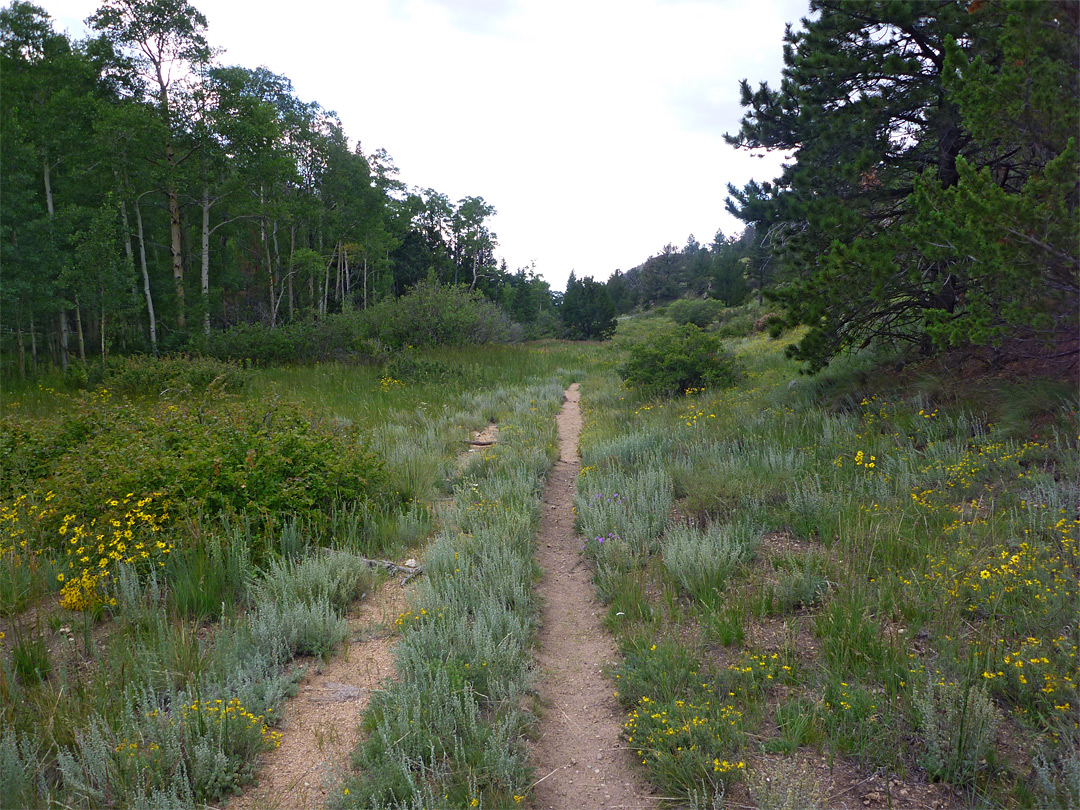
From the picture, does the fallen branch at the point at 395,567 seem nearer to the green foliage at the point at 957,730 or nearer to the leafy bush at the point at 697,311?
the green foliage at the point at 957,730

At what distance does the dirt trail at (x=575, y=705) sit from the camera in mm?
2617

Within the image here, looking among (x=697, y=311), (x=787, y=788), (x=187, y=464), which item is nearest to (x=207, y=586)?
(x=187, y=464)

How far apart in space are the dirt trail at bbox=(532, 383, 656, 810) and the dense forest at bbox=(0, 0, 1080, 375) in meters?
4.39

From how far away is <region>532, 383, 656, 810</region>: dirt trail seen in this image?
2617 mm

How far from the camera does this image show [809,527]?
4703 mm

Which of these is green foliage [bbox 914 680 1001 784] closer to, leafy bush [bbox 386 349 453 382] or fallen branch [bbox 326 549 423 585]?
fallen branch [bbox 326 549 423 585]

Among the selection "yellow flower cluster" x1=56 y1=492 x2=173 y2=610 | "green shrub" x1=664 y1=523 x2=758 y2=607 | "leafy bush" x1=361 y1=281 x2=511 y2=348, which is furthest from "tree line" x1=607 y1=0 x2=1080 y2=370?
"leafy bush" x1=361 y1=281 x2=511 y2=348

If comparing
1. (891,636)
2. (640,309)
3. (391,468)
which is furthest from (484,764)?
(640,309)

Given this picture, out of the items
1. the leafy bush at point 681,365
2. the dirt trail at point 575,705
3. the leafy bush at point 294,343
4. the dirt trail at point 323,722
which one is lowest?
the dirt trail at point 575,705

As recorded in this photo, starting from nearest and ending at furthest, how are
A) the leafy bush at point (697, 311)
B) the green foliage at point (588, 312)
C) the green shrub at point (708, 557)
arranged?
the green shrub at point (708, 557)
the leafy bush at point (697, 311)
the green foliage at point (588, 312)

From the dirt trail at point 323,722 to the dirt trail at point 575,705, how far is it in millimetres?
965

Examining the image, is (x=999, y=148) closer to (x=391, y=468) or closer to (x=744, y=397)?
(x=744, y=397)

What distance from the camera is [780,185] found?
9594mm

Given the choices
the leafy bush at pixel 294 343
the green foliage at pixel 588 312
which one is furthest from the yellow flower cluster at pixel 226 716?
the green foliage at pixel 588 312
